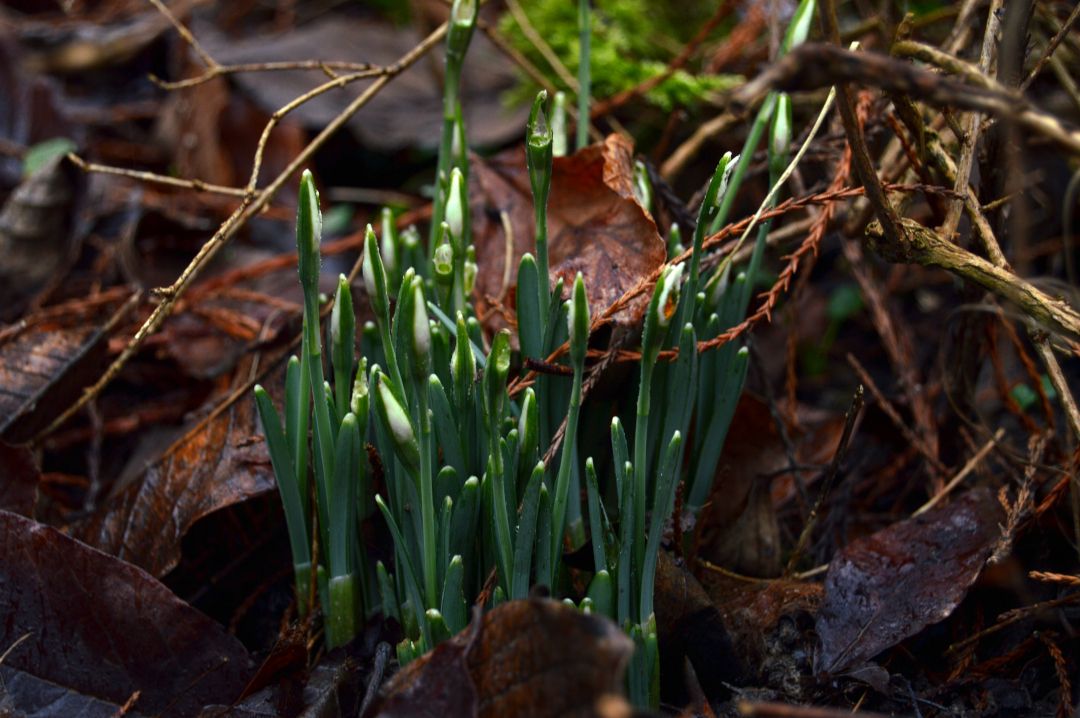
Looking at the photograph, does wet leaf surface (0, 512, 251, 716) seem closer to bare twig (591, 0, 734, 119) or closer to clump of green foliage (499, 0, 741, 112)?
bare twig (591, 0, 734, 119)

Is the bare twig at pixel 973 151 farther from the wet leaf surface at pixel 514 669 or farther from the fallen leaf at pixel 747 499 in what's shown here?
the wet leaf surface at pixel 514 669

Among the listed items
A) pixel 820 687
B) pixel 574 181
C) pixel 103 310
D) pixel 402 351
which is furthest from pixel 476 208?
pixel 820 687

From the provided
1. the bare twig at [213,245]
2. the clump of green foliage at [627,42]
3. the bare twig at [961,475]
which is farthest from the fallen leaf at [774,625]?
the clump of green foliage at [627,42]

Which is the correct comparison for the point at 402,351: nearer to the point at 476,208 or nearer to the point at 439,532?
the point at 439,532

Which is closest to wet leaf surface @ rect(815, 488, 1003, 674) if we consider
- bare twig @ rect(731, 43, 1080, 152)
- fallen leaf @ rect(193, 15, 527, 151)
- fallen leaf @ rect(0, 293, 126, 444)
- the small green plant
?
the small green plant

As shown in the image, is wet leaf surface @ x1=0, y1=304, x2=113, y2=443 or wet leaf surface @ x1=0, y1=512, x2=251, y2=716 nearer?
wet leaf surface @ x1=0, y1=512, x2=251, y2=716
